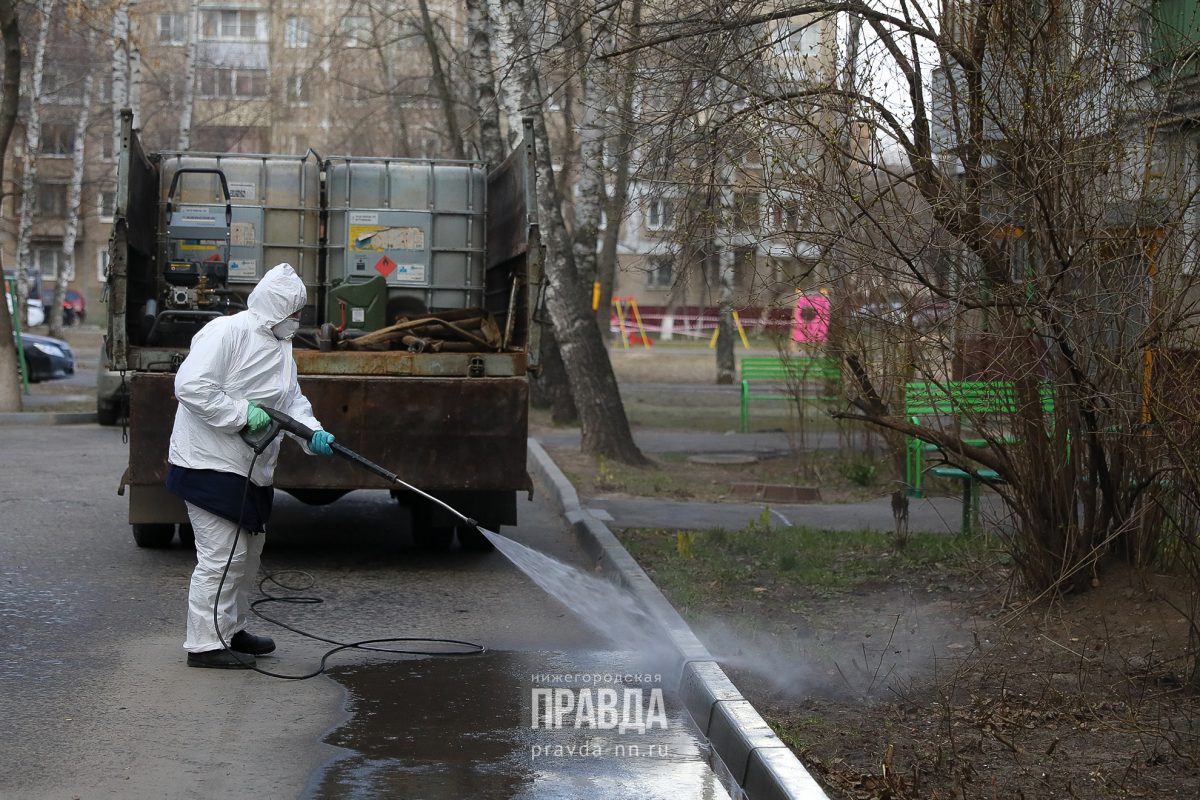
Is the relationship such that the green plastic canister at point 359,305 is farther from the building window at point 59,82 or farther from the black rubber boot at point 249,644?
the building window at point 59,82

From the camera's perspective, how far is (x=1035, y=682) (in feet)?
20.4

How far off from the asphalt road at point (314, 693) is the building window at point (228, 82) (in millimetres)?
42312

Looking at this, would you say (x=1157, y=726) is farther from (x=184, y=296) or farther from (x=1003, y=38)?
(x=184, y=296)

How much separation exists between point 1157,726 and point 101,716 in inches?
164

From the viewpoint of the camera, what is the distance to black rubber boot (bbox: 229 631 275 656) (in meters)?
6.79

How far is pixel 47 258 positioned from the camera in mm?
67375

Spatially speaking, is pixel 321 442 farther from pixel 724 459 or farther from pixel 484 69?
pixel 484 69

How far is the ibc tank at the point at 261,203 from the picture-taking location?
36.2 feet

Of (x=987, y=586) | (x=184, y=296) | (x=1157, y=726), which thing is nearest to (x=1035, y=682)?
(x=1157, y=726)

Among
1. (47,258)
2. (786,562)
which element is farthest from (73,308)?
(786,562)

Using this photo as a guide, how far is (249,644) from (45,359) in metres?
21.8

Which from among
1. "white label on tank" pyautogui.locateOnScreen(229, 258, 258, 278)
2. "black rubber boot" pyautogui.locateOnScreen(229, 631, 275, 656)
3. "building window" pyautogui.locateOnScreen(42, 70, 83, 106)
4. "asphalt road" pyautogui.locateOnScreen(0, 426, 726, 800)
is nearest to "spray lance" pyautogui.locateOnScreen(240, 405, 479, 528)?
"black rubber boot" pyautogui.locateOnScreen(229, 631, 275, 656)

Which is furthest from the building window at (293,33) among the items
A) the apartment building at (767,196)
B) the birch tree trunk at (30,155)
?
the apartment building at (767,196)

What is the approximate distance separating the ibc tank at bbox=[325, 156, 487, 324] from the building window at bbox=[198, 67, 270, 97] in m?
39.5
